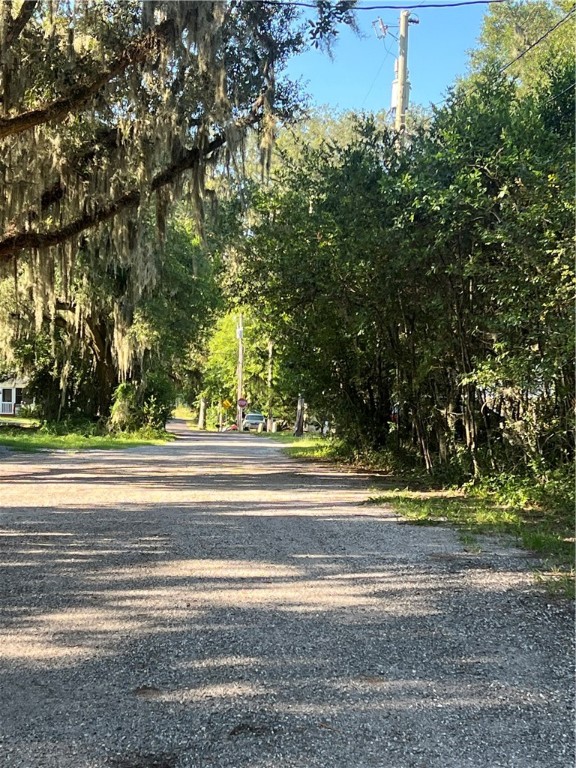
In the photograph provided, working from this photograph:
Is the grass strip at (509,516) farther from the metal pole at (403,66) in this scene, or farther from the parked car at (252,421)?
the parked car at (252,421)

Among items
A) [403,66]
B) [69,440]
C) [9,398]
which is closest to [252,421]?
[9,398]

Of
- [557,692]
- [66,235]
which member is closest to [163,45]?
[66,235]

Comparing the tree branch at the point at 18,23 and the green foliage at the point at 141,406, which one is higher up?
the tree branch at the point at 18,23

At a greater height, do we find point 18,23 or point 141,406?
point 18,23

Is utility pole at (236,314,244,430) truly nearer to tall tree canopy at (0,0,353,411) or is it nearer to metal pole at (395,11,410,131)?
metal pole at (395,11,410,131)

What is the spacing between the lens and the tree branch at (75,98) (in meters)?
8.51

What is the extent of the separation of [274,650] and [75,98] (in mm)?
7575

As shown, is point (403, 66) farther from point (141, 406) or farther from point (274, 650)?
point (141, 406)

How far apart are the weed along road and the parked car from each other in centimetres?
4538

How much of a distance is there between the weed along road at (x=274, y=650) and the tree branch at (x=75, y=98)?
5.02 metres

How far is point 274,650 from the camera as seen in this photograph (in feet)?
12.5


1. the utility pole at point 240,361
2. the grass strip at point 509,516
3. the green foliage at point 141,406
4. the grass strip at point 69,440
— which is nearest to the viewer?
the grass strip at point 509,516

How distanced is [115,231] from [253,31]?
13.6 ft

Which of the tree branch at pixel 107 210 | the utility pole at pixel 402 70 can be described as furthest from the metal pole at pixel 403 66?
the tree branch at pixel 107 210
